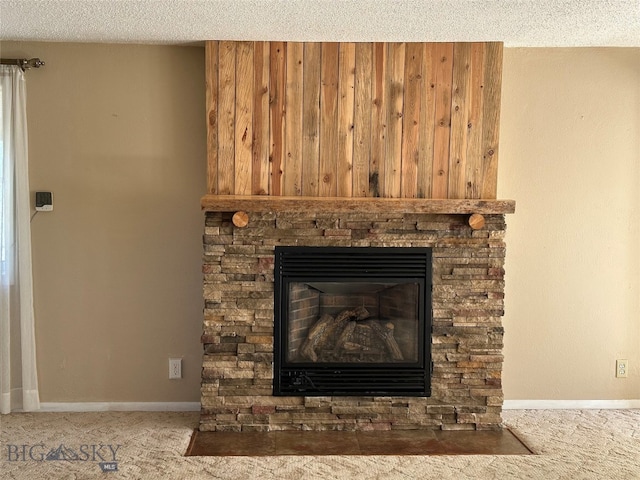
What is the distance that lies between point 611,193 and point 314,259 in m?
1.80

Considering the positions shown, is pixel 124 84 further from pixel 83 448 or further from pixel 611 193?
pixel 611 193

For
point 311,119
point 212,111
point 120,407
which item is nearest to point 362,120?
point 311,119

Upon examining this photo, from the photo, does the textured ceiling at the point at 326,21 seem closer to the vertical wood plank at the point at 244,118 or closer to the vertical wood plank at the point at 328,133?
the vertical wood plank at the point at 244,118

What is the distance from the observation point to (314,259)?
146 inches

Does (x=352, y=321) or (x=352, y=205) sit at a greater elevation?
(x=352, y=205)

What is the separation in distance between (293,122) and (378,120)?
0.46 m

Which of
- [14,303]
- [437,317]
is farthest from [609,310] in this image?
[14,303]

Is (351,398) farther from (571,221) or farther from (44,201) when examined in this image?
(44,201)

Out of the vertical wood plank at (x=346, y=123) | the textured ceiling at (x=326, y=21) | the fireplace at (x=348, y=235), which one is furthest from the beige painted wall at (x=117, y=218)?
the vertical wood plank at (x=346, y=123)

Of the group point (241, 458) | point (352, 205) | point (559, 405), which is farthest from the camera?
point (559, 405)

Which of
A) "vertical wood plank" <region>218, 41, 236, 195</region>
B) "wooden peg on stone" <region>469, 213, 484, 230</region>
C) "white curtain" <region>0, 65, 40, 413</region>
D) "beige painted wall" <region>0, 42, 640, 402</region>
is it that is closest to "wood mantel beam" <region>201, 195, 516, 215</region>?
"wooden peg on stone" <region>469, 213, 484, 230</region>

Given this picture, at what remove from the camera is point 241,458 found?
3.33 meters

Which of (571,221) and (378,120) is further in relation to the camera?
(571,221)

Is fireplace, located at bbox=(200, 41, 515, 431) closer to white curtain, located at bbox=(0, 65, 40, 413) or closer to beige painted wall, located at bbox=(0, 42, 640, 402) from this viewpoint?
beige painted wall, located at bbox=(0, 42, 640, 402)
